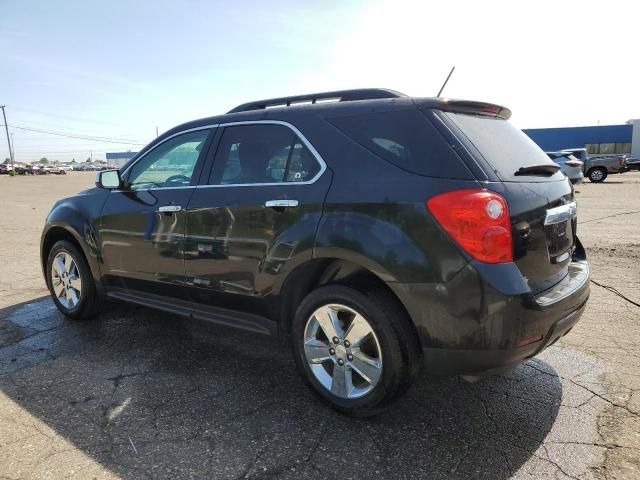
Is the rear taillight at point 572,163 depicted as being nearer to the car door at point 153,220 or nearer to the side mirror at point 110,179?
the car door at point 153,220

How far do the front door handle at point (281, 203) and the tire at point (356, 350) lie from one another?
1.76 feet

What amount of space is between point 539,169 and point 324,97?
4.78 feet

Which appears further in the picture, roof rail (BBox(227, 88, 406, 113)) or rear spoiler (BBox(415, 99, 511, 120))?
roof rail (BBox(227, 88, 406, 113))

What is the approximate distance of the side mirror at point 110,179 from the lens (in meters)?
4.15

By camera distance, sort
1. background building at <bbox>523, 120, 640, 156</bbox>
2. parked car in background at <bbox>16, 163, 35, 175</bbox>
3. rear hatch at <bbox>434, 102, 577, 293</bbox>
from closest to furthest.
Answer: rear hatch at <bbox>434, 102, 577, 293</bbox>, background building at <bbox>523, 120, 640, 156</bbox>, parked car in background at <bbox>16, 163, 35, 175</bbox>

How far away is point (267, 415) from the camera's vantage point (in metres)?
2.91

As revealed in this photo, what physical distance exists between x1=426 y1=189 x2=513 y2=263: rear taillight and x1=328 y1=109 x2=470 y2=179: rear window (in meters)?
Result: 0.15

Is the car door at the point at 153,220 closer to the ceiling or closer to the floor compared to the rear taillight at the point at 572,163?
closer to the ceiling

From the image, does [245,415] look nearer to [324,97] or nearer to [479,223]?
[479,223]

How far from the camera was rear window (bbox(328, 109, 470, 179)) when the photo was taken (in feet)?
8.30

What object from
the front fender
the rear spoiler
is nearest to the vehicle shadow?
the front fender

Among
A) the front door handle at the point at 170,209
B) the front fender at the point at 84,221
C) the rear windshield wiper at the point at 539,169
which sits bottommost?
the front fender at the point at 84,221

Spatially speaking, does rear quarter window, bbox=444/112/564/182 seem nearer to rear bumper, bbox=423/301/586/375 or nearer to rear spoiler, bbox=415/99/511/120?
rear spoiler, bbox=415/99/511/120

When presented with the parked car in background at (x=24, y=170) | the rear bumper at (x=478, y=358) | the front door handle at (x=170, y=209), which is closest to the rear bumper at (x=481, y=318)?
the rear bumper at (x=478, y=358)
